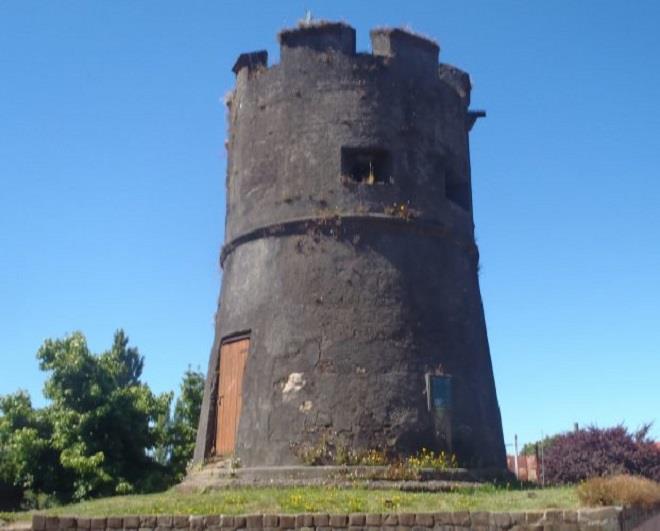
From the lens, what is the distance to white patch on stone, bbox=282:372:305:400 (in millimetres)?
13289

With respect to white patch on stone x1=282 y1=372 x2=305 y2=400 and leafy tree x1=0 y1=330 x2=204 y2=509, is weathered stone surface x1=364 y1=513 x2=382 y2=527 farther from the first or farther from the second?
leafy tree x1=0 y1=330 x2=204 y2=509

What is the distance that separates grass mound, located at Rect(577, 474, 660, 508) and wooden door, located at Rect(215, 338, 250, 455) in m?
6.13

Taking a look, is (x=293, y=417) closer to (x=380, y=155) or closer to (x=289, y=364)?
(x=289, y=364)

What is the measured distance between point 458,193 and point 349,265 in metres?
3.39

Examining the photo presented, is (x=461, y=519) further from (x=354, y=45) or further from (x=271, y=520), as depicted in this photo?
(x=354, y=45)

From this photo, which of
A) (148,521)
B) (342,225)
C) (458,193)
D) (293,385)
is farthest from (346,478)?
(458,193)

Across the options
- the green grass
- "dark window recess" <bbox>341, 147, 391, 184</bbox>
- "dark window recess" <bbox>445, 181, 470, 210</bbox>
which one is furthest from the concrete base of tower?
"dark window recess" <bbox>445, 181, 470, 210</bbox>

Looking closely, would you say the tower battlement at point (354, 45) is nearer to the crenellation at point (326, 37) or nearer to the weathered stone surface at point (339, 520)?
the crenellation at point (326, 37)

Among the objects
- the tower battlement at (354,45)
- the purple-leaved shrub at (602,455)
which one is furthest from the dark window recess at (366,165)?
the purple-leaved shrub at (602,455)

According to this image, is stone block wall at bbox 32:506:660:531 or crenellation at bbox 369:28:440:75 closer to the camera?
stone block wall at bbox 32:506:660:531

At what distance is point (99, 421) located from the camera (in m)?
17.3

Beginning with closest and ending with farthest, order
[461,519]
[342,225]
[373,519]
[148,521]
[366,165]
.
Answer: [461,519] → [373,519] → [148,521] → [342,225] → [366,165]

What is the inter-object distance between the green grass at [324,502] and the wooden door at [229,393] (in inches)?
71.7

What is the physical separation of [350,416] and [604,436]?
707 inches
